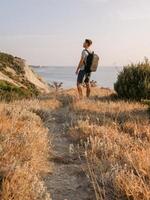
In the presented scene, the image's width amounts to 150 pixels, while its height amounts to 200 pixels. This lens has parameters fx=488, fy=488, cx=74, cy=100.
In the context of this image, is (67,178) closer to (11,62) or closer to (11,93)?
(11,93)

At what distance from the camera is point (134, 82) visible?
1762 cm

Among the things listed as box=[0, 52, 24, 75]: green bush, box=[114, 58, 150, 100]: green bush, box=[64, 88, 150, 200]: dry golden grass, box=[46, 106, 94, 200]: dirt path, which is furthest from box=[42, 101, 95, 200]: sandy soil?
box=[0, 52, 24, 75]: green bush

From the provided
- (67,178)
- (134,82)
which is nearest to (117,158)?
(67,178)

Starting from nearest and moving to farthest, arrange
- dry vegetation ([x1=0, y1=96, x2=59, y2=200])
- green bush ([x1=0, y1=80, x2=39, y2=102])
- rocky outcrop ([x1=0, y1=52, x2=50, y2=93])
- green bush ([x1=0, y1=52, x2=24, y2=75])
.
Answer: dry vegetation ([x1=0, y1=96, x2=59, y2=200]), green bush ([x1=0, y1=80, x2=39, y2=102]), rocky outcrop ([x1=0, y1=52, x2=50, y2=93]), green bush ([x1=0, y1=52, x2=24, y2=75])

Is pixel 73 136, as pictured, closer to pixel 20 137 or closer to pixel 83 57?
pixel 20 137

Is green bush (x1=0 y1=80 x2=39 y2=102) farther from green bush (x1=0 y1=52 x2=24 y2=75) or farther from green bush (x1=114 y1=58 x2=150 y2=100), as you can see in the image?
green bush (x1=0 y1=52 x2=24 y2=75)

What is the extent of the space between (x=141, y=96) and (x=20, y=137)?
35.9 feet

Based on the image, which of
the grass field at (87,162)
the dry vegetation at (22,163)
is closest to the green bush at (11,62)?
the grass field at (87,162)

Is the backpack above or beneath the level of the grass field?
above

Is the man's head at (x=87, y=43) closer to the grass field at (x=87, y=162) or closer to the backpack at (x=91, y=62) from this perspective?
the backpack at (x=91, y=62)

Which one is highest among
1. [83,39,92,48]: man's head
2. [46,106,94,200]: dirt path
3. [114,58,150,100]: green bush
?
[83,39,92,48]: man's head

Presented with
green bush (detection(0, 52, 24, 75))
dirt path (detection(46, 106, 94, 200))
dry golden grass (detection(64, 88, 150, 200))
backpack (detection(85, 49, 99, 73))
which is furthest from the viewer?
green bush (detection(0, 52, 24, 75))

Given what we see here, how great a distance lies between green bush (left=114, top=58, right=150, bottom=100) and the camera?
17.2 metres

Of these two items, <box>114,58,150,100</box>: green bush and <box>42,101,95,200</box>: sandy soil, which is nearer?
<box>42,101,95,200</box>: sandy soil
